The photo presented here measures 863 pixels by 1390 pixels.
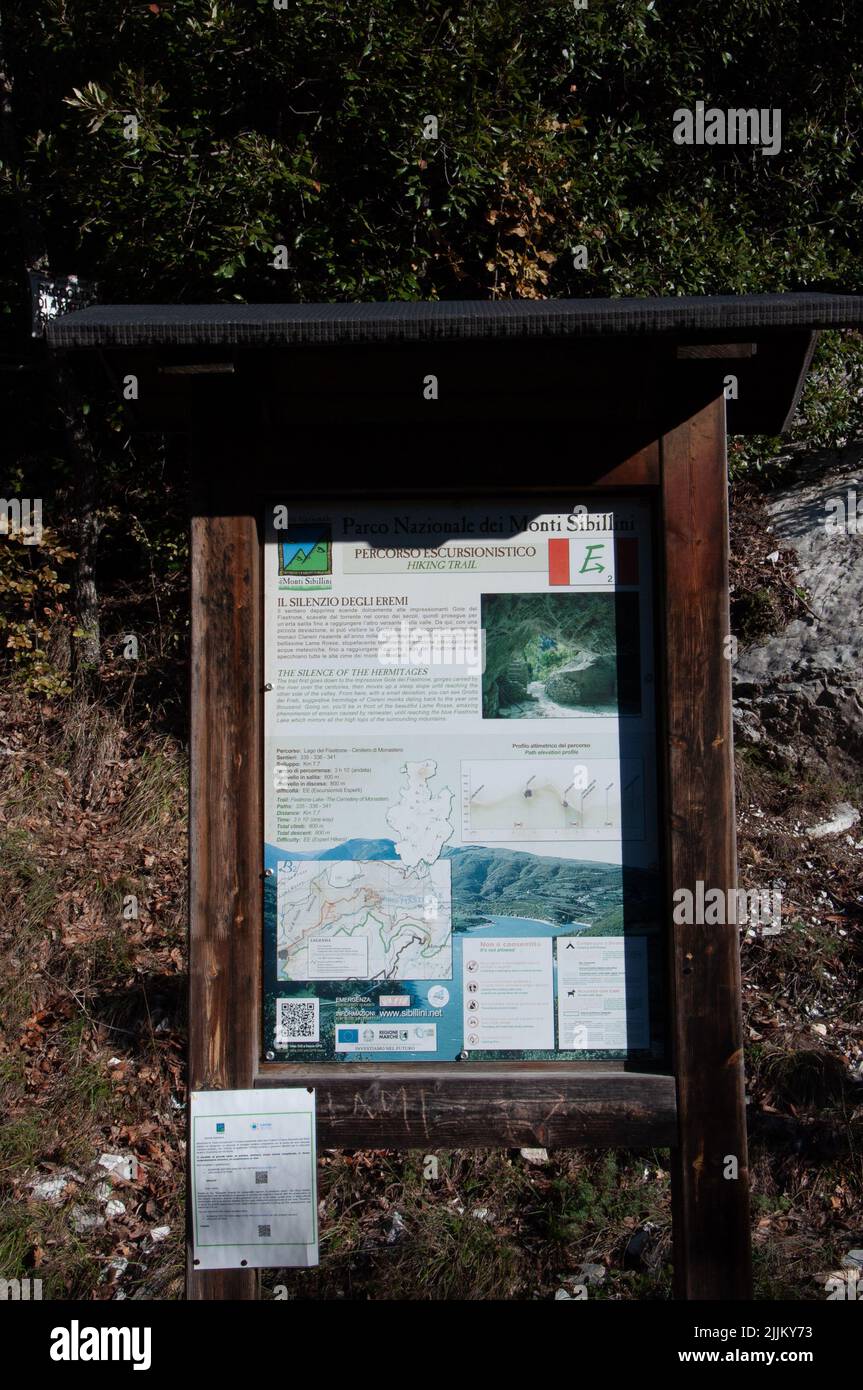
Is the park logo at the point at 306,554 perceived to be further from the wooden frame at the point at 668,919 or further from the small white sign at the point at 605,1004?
the small white sign at the point at 605,1004

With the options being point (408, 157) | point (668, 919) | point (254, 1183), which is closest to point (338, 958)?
point (254, 1183)

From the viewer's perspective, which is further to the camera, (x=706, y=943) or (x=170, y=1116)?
(x=170, y=1116)

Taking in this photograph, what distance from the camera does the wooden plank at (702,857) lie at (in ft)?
8.45

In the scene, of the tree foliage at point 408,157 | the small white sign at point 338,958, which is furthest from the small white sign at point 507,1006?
the tree foliage at point 408,157

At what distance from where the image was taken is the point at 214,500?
275cm

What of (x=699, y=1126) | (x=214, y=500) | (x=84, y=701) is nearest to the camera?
(x=699, y=1126)

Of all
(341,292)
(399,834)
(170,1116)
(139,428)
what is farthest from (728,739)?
(341,292)

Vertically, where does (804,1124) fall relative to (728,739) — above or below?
below

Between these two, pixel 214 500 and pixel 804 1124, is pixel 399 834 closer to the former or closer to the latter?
pixel 214 500

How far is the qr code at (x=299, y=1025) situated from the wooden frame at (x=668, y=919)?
63 mm

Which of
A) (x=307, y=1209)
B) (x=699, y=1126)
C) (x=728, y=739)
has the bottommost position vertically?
(x=307, y=1209)

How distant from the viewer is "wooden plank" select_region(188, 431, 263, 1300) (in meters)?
2.64

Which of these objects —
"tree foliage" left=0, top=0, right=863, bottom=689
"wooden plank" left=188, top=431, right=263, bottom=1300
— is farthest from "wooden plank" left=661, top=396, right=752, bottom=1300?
"tree foliage" left=0, top=0, right=863, bottom=689

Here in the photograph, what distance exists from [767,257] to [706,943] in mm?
6058
